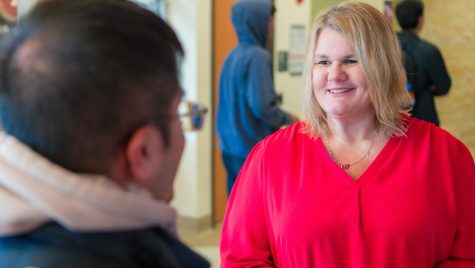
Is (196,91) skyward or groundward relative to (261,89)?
groundward

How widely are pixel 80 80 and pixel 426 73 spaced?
10.8ft

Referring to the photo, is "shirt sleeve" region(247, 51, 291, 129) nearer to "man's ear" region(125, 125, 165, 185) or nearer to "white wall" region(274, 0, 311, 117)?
"white wall" region(274, 0, 311, 117)

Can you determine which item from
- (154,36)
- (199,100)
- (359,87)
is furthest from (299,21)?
(154,36)

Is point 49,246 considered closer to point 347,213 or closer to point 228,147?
point 347,213

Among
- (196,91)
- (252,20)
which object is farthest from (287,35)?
(252,20)

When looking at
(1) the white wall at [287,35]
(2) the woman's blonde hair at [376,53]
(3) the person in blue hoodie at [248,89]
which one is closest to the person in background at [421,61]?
(3) the person in blue hoodie at [248,89]

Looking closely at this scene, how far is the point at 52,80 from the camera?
0.59 meters

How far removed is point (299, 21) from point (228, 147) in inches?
80.9

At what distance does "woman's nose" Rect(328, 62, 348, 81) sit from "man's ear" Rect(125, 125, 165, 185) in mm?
891

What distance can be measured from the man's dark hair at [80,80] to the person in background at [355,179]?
2.72 ft

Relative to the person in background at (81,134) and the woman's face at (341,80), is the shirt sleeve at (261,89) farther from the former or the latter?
the person in background at (81,134)

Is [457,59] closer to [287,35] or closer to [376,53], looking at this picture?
[287,35]

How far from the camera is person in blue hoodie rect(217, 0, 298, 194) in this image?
3066mm

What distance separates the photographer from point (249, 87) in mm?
3076
